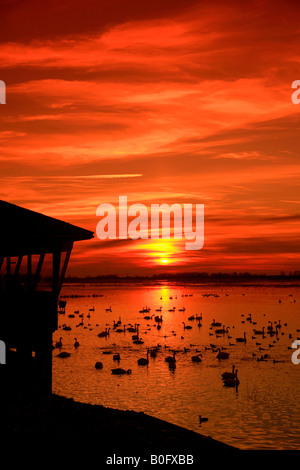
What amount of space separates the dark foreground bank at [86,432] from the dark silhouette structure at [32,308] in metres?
2.55

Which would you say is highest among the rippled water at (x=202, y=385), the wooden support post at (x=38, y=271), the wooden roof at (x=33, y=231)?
the wooden roof at (x=33, y=231)

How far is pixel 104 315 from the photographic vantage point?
102 meters

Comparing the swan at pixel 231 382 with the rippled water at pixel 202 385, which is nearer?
the rippled water at pixel 202 385

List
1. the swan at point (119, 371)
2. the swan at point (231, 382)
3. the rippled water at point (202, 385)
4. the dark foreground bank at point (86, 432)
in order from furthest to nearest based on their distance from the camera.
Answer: the swan at point (119, 371) < the swan at point (231, 382) < the rippled water at point (202, 385) < the dark foreground bank at point (86, 432)

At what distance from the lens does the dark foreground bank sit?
15.5 m

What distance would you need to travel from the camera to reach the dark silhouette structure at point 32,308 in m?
20.5

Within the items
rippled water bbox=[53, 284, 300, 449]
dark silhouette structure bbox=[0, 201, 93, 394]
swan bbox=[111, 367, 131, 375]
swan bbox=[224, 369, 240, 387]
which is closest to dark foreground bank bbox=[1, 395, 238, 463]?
dark silhouette structure bbox=[0, 201, 93, 394]

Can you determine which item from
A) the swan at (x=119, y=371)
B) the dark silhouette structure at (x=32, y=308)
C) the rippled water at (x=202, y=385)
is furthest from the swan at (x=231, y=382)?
the dark silhouette structure at (x=32, y=308)

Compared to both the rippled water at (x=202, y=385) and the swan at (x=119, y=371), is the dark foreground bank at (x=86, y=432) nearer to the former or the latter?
the rippled water at (x=202, y=385)

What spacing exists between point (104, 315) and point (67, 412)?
3297 inches

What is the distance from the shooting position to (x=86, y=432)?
17016 mm

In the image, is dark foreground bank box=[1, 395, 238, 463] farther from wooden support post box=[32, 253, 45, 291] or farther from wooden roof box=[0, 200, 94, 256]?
wooden roof box=[0, 200, 94, 256]
